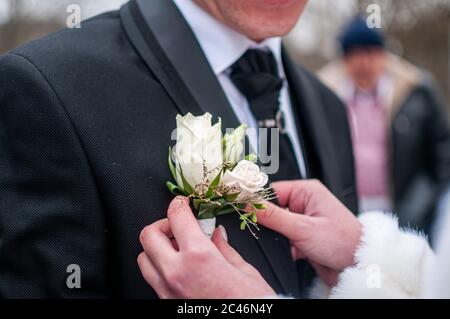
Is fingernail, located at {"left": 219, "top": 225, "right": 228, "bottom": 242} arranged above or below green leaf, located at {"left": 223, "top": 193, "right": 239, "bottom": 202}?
below

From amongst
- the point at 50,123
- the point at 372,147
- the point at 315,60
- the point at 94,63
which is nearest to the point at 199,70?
the point at 94,63

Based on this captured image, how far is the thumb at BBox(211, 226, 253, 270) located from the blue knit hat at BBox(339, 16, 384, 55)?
416 centimetres

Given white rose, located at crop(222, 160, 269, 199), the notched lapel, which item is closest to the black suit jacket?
the notched lapel

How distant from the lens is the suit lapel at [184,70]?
173 cm

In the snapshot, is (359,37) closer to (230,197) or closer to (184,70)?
(184,70)

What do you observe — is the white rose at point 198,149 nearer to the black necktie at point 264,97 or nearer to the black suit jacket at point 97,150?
the black suit jacket at point 97,150

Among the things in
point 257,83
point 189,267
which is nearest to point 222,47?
point 257,83

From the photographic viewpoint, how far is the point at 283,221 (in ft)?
5.57

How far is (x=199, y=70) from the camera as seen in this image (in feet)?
5.81

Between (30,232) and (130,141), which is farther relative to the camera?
(130,141)

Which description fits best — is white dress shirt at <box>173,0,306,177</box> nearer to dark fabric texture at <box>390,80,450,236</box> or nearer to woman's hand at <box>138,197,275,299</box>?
woman's hand at <box>138,197,275,299</box>

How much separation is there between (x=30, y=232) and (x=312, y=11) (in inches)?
312

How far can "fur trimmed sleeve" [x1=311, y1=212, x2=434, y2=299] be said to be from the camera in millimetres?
1585
